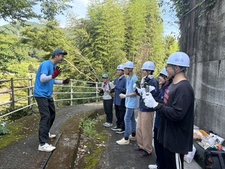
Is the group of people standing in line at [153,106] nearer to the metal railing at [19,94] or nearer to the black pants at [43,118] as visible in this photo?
the black pants at [43,118]

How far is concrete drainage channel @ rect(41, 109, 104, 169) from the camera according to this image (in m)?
2.65

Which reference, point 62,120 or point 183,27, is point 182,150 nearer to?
point 62,120

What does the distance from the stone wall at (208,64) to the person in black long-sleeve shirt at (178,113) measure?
175cm

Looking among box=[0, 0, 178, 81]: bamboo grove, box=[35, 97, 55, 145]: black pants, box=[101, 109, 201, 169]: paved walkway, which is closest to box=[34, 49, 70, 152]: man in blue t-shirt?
box=[35, 97, 55, 145]: black pants

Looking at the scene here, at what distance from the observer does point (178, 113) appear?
1.86 meters

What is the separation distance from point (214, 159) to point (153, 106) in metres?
1.35

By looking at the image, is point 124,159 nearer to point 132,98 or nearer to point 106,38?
point 132,98

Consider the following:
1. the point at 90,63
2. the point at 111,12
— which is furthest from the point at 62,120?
the point at 111,12

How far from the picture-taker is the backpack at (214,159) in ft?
8.46

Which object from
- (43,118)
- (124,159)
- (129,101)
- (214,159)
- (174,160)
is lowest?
(124,159)

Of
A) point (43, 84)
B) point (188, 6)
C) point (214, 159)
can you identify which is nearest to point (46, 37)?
point (188, 6)

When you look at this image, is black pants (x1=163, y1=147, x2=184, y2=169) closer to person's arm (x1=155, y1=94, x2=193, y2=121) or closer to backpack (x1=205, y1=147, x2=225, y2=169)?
person's arm (x1=155, y1=94, x2=193, y2=121)

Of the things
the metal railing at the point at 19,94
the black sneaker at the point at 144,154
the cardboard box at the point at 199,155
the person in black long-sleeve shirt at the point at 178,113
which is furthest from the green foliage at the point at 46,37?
the person in black long-sleeve shirt at the point at 178,113

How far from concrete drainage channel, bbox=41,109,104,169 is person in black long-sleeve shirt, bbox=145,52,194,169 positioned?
1.38 m
